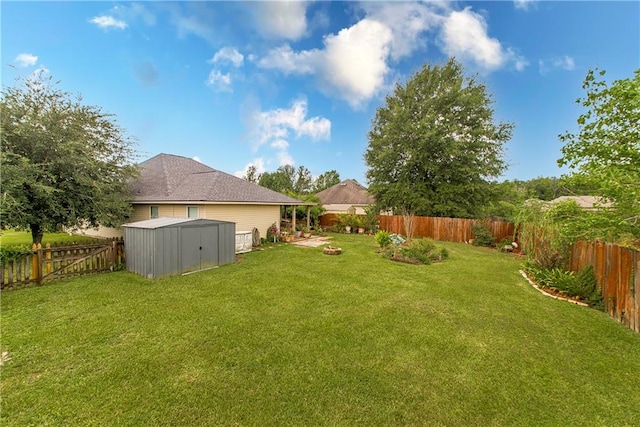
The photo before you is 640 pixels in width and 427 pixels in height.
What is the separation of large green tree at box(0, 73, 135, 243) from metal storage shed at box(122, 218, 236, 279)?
3341mm

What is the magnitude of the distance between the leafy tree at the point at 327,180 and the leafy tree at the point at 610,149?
163 ft

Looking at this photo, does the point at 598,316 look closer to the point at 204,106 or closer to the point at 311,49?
the point at 311,49

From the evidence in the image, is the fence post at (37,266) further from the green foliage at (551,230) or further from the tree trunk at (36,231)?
the green foliage at (551,230)

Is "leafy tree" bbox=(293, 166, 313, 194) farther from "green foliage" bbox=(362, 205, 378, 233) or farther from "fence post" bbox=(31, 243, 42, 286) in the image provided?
"fence post" bbox=(31, 243, 42, 286)

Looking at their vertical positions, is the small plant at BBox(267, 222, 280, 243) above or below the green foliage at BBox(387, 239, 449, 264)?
above

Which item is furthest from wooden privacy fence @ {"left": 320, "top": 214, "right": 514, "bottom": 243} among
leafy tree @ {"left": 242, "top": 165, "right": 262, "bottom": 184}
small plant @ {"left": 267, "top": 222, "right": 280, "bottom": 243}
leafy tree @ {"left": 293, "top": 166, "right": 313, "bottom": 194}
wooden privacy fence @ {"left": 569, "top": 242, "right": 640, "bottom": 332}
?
leafy tree @ {"left": 293, "top": 166, "right": 313, "bottom": 194}

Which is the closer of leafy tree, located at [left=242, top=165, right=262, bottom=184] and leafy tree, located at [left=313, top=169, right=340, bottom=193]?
leafy tree, located at [left=242, top=165, right=262, bottom=184]

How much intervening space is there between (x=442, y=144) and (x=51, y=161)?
69.4 feet

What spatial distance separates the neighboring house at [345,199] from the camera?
27.0 m

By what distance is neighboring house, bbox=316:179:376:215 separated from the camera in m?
27.0

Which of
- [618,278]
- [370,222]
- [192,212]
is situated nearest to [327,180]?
[370,222]

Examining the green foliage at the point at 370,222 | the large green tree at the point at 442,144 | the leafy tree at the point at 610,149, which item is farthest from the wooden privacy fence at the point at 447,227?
the leafy tree at the point at 610,149

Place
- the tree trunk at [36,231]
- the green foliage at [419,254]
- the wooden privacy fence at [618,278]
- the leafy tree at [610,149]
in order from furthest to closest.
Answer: the green foliage at [419,254] → the tree trunk at [36,231] → the wooden privacy fence at [618,278] → the leafy tree at [610,149]

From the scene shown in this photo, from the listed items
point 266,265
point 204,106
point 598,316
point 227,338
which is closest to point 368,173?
point 204,106
